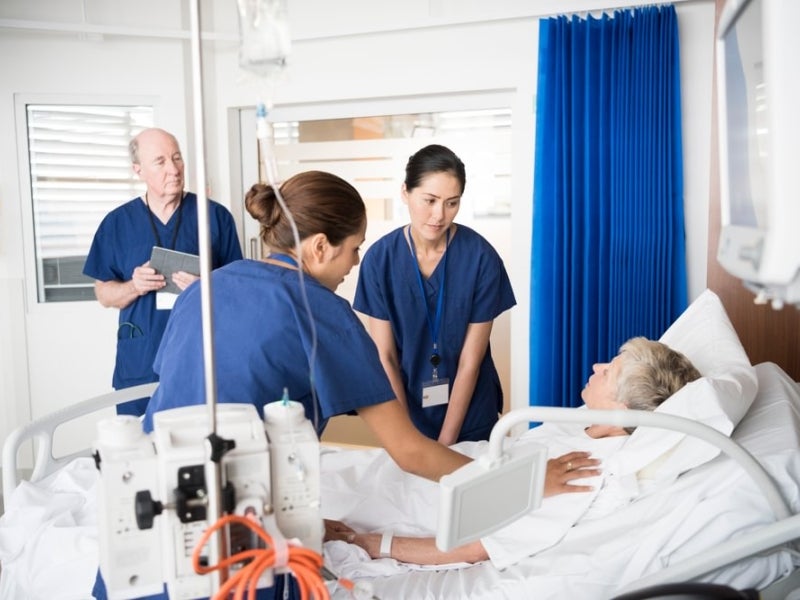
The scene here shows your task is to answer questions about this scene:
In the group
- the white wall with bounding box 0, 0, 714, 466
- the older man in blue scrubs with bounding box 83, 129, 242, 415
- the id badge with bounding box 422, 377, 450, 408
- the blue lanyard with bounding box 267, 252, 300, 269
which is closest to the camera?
the blue lanyard with bounding box 267, 252, 300, 269

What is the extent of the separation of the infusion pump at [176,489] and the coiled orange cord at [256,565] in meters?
0.02

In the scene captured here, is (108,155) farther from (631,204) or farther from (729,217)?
(729,217)

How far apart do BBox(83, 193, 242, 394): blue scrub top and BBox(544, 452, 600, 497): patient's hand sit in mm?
1524

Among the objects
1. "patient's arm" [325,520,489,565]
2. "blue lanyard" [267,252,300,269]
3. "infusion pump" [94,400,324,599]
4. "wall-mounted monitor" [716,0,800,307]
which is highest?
"wall-mounted monitor" [716,0,800,307]

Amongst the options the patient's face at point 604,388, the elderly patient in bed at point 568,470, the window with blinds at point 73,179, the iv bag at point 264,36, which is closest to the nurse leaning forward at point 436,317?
the elderly patient in bed at point 568,470

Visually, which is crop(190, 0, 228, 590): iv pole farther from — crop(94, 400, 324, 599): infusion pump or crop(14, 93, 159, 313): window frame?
crop(14, 93, 159, 313): window frame

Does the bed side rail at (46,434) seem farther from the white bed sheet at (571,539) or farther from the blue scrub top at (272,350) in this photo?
the blue scrub top at (272,350)

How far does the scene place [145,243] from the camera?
2.75 m

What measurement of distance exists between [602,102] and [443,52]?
31.3 inches

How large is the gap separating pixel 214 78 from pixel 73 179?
89 cm

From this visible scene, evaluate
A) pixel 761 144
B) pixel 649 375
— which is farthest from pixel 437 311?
pixel 761 144

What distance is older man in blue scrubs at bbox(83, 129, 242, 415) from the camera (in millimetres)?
2699

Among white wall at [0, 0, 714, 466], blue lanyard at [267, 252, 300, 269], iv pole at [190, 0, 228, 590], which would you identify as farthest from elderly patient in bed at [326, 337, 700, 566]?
white wall at [0, 0, 714, 466]

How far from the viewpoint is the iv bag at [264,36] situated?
83cm
